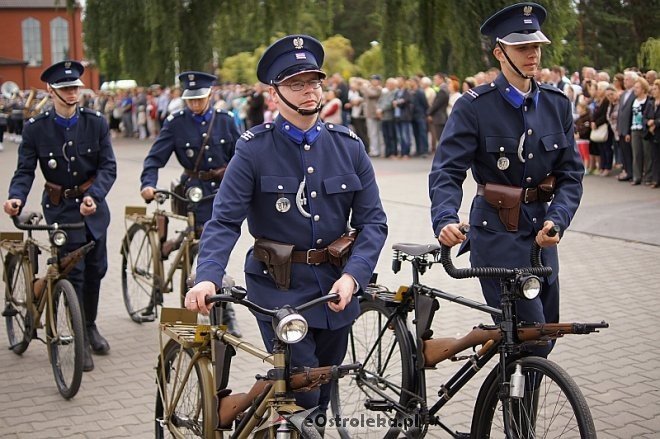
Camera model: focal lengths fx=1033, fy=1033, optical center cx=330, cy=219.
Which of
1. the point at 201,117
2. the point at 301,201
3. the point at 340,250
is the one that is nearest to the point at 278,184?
the point at 301,201

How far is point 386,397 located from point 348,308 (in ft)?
1.95

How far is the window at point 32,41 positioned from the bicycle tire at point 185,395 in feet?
275

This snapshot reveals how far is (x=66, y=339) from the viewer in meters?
6.62

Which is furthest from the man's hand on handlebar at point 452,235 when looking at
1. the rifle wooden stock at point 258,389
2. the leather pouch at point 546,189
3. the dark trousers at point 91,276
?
the dark trousers at point 91,276

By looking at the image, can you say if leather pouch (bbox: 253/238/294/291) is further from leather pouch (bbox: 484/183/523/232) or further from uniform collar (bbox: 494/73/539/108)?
uniform collar (bbox: 494/73/539/108)

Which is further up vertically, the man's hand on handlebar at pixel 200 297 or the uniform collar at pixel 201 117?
the uniform collar at pixel 201 117

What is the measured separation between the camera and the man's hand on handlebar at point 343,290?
393 cm

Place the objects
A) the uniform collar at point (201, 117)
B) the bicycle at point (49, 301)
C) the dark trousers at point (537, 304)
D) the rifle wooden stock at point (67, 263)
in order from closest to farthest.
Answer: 1. the dark trousers at point (537, 304)
2. the bicycle at point (49, 301)
3. the rifle wooden stock at point (67, 263)
4. the uniform collar at point (201, 117)

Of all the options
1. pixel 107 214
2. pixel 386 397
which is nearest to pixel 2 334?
pixel 107 214

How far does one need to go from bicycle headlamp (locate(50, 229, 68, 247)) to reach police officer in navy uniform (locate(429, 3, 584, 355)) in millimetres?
3089

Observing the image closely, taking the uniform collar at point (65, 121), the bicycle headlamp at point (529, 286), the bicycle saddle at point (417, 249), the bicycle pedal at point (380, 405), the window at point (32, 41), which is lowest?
the bicycle pedal at point (380, 405)

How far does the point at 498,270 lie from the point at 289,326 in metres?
1.02

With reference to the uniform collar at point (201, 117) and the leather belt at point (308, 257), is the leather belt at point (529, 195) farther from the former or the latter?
the uniform collar at point (201, 117)

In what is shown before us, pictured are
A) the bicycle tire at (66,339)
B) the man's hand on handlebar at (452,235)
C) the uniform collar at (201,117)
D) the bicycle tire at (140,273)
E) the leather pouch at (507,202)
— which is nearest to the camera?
the man's hand on handlebar at (452,235)
